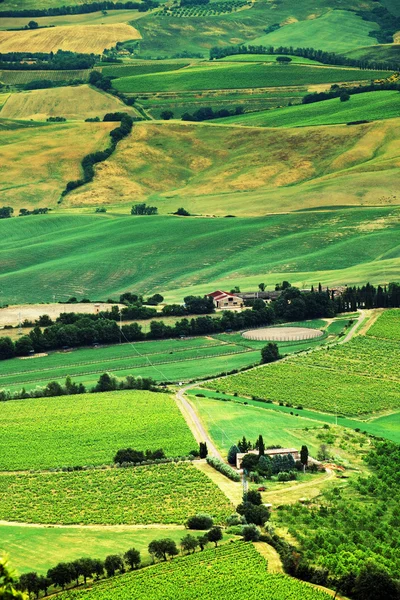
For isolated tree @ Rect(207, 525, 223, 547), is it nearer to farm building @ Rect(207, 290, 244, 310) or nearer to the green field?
farm building @ Rect(207, 290, 244, 310)

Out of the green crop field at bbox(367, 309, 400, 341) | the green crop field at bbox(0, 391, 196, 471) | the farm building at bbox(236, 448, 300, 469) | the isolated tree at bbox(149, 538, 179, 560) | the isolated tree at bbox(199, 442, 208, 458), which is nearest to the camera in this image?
the isolated tree at bbox(149, 538, 179, 560)

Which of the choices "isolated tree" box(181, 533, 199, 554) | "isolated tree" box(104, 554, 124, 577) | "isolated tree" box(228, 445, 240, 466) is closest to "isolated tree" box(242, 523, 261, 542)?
"isolated tree" box(181, 533, 199, 554)

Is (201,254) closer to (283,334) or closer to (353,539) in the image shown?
(283,334)

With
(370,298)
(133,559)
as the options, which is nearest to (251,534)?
(133,559)

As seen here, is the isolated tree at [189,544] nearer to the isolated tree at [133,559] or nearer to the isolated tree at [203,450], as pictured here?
the isolated tree at [133,559]

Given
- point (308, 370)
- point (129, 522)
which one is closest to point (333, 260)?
point (308, 370)

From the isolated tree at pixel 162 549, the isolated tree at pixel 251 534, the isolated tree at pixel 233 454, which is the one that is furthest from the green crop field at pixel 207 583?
the isolated tree at pixel 233 454
